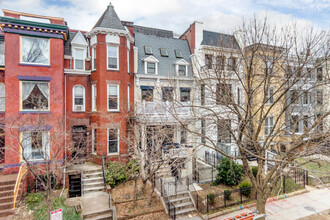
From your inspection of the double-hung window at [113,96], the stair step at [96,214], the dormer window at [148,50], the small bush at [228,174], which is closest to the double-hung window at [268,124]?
the small bush at [228,174]

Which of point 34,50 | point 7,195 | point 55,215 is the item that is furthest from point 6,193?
point 34,50

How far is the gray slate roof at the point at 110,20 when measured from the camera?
14.6m

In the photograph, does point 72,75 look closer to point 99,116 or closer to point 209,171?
point 99,116

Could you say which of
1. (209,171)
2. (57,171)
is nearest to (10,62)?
(57,171)

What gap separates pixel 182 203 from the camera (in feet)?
34.6

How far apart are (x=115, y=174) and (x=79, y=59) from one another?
971 centimetres

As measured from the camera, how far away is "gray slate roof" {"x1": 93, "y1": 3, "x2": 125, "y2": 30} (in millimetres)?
14561

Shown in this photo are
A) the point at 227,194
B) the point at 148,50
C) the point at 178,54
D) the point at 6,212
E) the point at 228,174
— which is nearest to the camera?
the point at 6,212

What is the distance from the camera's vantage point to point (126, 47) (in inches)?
592

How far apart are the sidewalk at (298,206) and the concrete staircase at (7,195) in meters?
10.7

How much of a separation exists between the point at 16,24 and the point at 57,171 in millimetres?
9742

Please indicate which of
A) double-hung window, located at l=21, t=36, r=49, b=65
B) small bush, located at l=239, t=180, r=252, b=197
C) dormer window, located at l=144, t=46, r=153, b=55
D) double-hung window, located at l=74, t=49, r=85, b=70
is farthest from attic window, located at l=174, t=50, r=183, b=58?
small bush, located at l=239, t=180, r=252, b=197

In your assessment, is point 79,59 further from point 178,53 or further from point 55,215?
point 55,215

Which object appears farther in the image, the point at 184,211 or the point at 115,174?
the point at 115,174
